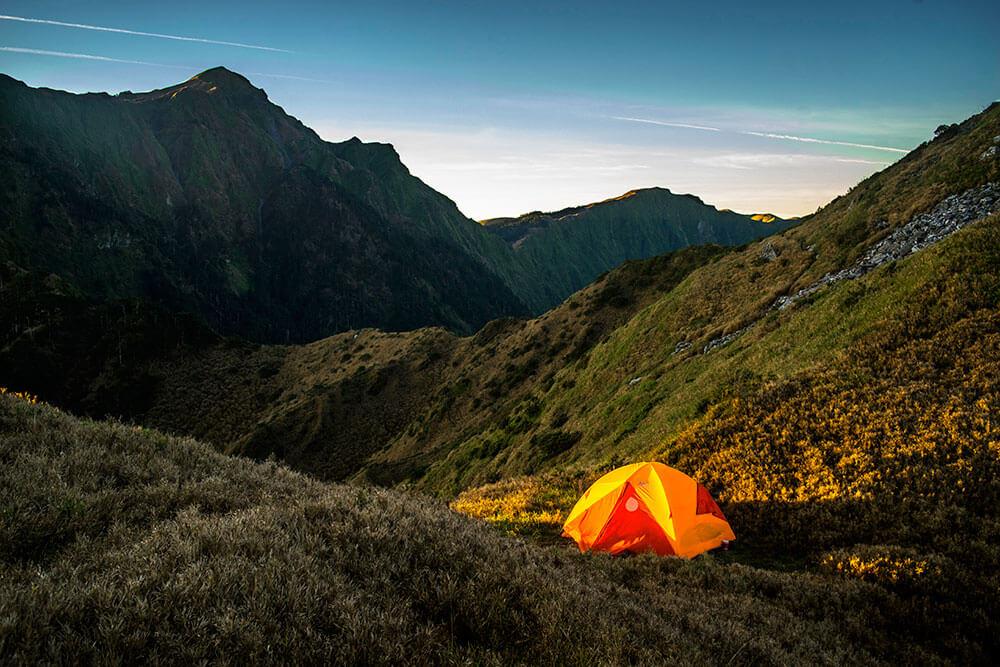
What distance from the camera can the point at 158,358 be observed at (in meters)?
80.8

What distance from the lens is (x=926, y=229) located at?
76.1ft

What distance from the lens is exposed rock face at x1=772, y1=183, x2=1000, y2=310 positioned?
861 inches

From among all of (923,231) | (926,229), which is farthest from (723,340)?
(926,229)

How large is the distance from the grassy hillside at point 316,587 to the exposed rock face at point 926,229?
1986cm

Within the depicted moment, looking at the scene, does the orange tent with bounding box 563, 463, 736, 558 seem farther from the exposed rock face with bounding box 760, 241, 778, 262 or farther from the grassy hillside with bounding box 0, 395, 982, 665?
the exposed rock face with bounding box 760, 241, 778, 262

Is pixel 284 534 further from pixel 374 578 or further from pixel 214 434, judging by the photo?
pixel 214 434

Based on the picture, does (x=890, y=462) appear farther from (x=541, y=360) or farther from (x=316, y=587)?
(x=541, y=360)

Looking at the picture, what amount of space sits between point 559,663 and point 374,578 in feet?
6.79

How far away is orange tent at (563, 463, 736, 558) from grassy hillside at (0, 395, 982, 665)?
2.27m

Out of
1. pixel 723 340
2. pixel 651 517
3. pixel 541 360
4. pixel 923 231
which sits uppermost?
pixel 923 231

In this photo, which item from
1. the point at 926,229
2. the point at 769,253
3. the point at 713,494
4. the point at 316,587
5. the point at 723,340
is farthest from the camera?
the point at 769,253

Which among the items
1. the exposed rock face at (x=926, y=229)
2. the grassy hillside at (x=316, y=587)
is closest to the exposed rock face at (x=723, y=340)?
the exposed rock face at (x=926, y=229)

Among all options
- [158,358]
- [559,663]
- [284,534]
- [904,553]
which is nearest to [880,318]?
[904,553]

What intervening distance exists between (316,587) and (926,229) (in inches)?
1165
